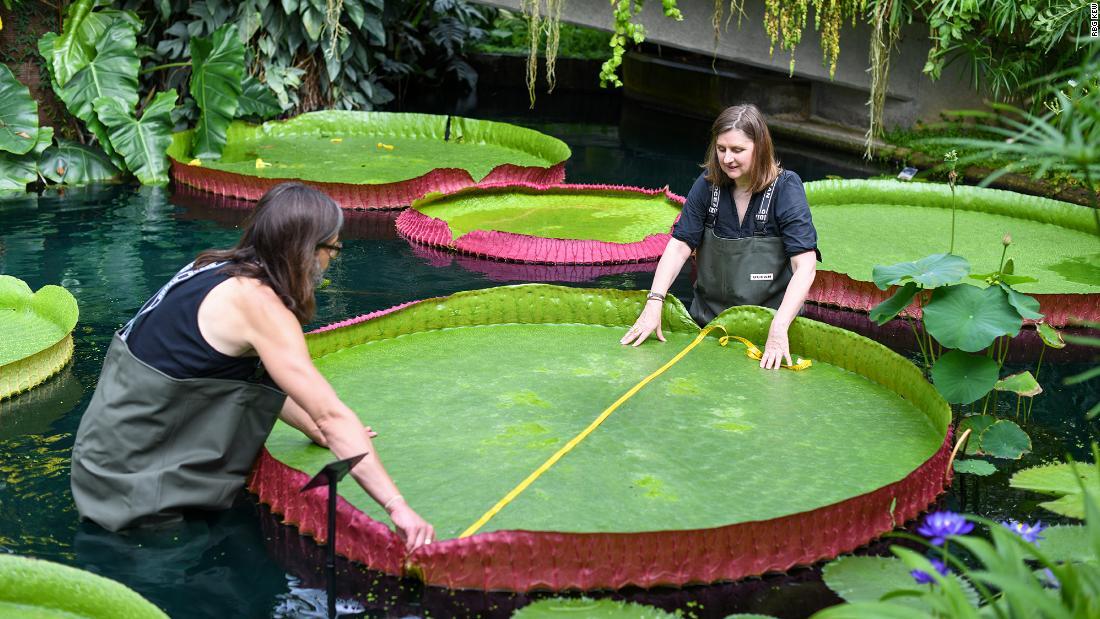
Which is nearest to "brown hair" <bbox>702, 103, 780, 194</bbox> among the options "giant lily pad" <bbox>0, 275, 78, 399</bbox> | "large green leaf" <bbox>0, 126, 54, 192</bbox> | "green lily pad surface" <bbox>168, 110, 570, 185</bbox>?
"giant lily pad" <bbox>0, 275, 78, 399</bbox>

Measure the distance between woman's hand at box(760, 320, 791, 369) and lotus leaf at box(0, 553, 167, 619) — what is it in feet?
7.31

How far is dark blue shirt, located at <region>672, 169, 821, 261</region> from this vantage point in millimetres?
3951

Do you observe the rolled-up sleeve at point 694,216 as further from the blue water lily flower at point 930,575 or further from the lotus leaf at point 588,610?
the blue water lily flower at point 930,575

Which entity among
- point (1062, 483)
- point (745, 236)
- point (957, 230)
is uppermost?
point (745, 236)

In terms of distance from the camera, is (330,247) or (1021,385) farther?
(1021,385)

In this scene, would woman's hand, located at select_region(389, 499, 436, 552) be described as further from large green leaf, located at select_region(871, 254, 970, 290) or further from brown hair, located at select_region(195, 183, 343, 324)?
large green leaf, located at select_region(871, 254, 970, 290)

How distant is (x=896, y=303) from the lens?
11.8 feet

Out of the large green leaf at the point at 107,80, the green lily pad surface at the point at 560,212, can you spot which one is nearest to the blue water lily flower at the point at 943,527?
the green lily pad surface at the point at 560,212

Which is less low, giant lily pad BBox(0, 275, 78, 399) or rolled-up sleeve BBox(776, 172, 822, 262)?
rolled-up sleeve BBox(776, 172, 822, 262)

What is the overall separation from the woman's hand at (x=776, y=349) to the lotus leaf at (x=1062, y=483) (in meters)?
0.82

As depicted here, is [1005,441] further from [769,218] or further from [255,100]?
[255,100]

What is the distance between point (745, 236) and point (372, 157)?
4.35 m

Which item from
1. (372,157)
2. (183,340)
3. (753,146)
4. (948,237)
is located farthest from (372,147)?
(183,340)

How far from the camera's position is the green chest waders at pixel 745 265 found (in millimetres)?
4047
